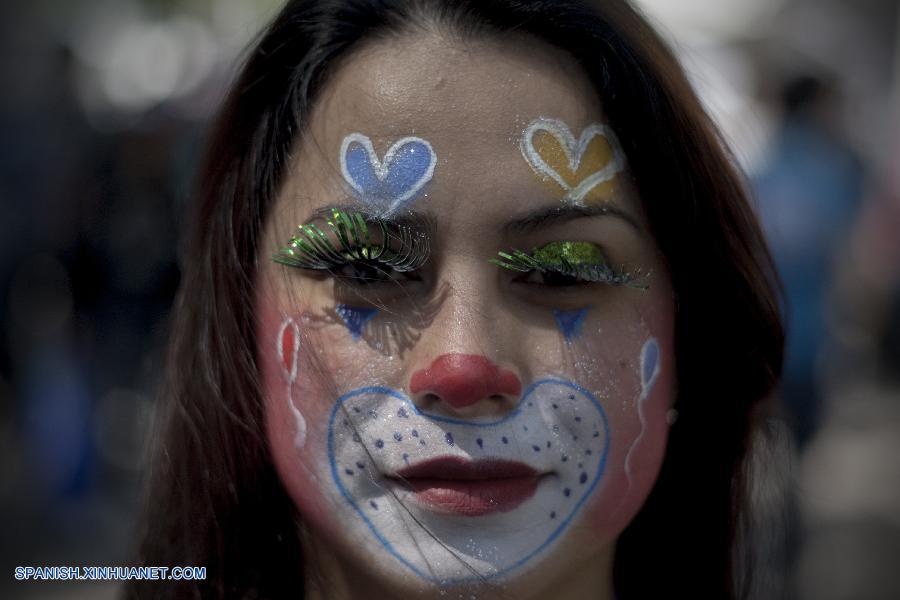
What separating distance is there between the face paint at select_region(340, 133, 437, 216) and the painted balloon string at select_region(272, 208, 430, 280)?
0.04 metres

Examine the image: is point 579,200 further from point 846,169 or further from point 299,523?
point 846,169

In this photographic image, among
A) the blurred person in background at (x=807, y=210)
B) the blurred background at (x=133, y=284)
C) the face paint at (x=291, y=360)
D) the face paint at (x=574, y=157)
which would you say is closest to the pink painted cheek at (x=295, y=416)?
the face paint at (x=291, y=360)

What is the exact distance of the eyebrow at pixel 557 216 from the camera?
152 centimetres

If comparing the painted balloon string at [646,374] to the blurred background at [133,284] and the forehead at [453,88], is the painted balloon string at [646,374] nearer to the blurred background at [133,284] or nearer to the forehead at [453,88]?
the forehead at [453,88]

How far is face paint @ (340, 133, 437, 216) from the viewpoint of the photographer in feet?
4.99

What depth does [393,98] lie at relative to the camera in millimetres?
1551

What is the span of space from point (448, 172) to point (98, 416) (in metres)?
4.26

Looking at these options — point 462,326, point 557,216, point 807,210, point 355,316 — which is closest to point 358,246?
point 355,316

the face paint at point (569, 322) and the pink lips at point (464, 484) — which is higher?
the face paint at point (569, 322)

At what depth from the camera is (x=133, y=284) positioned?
5.07 metres

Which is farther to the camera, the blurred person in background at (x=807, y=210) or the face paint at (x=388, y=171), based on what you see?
the blurred person in background at (x=807, y=210)

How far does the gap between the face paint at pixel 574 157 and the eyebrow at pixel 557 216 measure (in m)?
0.02

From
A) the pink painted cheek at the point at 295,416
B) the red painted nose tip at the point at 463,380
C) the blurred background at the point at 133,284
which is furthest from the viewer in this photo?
the blurred background at the point at 133,284

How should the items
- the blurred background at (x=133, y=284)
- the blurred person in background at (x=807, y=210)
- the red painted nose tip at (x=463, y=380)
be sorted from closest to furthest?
1. the red painted nose tip at (x=463, y=380)
2. the blurred person in background at (x=807, y=210)
3. the blurred background at (x=133, y=284)
